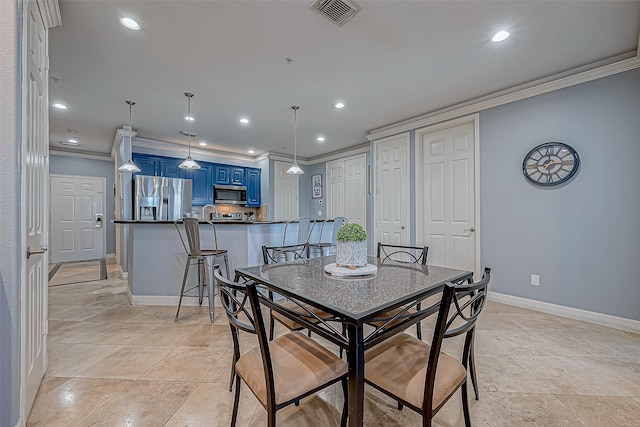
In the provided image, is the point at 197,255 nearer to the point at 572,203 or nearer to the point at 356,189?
the point at 356,189

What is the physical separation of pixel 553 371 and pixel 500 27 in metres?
2.53

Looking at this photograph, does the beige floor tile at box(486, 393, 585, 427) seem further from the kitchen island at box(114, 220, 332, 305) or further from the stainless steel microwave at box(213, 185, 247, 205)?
the stainless steel microwave at box(213, 185, 247, 205)

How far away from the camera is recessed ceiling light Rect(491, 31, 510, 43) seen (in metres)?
2.19

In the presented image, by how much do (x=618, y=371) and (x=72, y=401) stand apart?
3457 millimetres

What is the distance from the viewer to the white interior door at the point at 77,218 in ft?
19.2

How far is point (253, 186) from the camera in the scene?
21.4 ft

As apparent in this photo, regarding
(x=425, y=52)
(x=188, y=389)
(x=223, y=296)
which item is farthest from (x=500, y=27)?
(x=188, y=389)

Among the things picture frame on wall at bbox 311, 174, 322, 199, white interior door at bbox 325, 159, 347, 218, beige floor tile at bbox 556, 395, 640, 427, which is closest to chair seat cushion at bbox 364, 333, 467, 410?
beige floor tile at bbox 556, 395, 640, 427

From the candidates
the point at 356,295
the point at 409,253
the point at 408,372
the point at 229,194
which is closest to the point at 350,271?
the point at 356,295

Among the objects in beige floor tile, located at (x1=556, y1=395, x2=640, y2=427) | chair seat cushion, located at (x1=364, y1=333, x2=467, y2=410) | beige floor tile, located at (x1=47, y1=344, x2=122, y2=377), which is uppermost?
chair seat cushion, located at (x1=364, y1=333, x2=467, y2=410)

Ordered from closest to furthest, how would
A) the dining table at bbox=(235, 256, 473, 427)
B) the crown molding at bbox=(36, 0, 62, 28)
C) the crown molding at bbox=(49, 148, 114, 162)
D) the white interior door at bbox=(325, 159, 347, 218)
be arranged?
the dining table at bbox=(235, 256, 473, 427) < the crown molding at bbox=(36, 0, 62, 28) < the crown molding at bbox=(49, 148, 114, 162) < the white interior door at bbox=(325, 159, 347, 218)

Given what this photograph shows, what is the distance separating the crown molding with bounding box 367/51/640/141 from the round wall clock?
603 millimetres

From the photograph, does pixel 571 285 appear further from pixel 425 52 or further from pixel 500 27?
pixel 425 52

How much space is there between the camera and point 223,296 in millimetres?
1271
